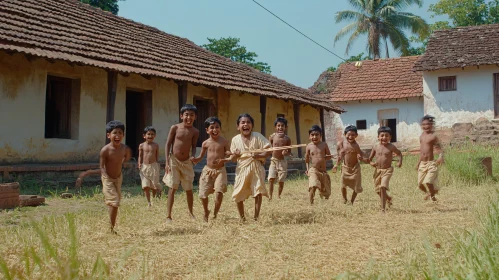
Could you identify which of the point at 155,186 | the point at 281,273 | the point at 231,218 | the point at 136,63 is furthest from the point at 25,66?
the point at 281,273

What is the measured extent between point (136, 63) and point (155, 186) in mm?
4070

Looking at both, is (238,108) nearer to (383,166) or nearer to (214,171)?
(383,166)

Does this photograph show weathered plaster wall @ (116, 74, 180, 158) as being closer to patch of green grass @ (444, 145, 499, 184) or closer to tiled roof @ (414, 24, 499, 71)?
patch of green grass @ (444, 145, 499, 184)

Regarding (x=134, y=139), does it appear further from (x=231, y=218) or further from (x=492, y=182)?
(x=492, y=182)

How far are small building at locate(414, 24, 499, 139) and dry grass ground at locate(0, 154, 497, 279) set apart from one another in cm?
1535

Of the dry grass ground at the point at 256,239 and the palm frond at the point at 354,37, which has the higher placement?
the palm frond at the point at 354,37

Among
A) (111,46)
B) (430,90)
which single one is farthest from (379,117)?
(111,46)

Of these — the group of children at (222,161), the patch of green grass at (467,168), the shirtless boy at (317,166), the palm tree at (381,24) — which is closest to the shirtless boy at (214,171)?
the group of children at (222,161)

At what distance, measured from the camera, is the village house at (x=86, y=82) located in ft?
33.3

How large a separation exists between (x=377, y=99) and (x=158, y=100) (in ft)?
46.7

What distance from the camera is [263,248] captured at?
15.3 ft

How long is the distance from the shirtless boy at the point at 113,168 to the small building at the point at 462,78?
19447 millimetres

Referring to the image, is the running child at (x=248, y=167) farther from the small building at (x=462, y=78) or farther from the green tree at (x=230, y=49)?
the green tree at (x=230, y=49)

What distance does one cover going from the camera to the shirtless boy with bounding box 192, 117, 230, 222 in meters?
6.70
